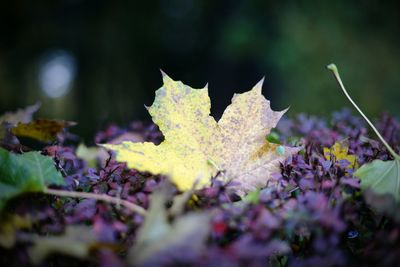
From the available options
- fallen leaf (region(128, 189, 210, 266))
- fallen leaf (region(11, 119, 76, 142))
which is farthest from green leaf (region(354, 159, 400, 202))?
fallen leaf (region(11, 119, 76, 142))

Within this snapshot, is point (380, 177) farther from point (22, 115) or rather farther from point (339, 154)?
point (22, 115)

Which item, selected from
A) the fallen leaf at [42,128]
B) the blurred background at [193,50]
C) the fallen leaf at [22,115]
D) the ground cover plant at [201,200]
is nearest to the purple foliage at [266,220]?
the ground cover plant at [201,200]

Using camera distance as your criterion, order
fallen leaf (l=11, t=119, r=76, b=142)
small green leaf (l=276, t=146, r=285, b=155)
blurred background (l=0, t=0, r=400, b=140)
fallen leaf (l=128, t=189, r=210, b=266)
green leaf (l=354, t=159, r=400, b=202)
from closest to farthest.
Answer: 1. fallen leaf (l=128, t=189, r=210, b=266)
2. green leaf (l=354, t=159, r=400, b=202)
3. small green leaf (l=276, t=146, r=285, b=155)
4. fallen leaf (l=11, t=119, r=76, b=142)
5. blurred background (l=0, t=0, r=400, b=140)

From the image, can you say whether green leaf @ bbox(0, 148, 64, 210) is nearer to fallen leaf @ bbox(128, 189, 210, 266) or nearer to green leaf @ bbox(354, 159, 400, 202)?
fallen leaf @ bbox(128, 189, 210, 266)

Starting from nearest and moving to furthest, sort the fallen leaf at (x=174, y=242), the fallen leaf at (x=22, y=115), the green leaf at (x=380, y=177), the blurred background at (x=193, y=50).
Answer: the fallen leaf at (x=174, y=242)
the green leaf at (x=380, y=177)
the fallen leaf at (x=22, y=115)
the blurred background at (x=193, y=50)

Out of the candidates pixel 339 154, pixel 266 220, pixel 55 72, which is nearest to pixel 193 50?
pixel 55 72

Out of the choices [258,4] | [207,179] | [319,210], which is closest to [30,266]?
[207,179]

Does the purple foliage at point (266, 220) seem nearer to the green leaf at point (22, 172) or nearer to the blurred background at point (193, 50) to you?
the green leaf at point (22, 172)
